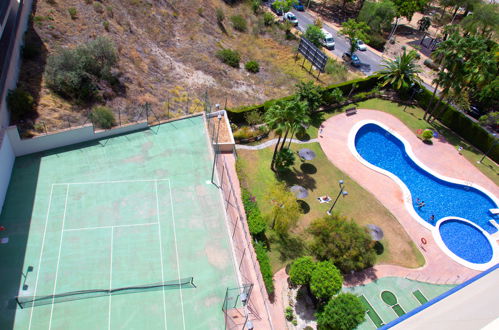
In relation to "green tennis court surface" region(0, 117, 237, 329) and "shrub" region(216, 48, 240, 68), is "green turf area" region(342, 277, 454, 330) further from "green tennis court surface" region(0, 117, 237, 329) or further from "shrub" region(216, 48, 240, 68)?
"shrub" region(216, 48, 240, 68)

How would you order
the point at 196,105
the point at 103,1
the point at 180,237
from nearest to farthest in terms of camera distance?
the point at 180,237 < the point at 196,105 < the point at 103,1

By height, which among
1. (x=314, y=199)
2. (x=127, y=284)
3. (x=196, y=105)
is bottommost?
(x=127, y=284)


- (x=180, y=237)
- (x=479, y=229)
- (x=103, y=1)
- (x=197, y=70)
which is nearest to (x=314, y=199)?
(x=180, y=237)

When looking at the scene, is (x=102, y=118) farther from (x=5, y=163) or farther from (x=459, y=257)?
(x=459, y=257)

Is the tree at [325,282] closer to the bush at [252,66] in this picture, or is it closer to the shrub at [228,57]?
the bush at [252,66]

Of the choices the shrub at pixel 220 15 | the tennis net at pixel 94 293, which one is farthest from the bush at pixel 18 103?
the shrub at pixel 220 15

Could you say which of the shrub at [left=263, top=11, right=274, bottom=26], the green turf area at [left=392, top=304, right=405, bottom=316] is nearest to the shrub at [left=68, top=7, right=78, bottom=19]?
the shrub at [left=263, top=11, right=274, bottom=26]

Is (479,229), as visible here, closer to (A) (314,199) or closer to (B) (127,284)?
(A) (314,199)

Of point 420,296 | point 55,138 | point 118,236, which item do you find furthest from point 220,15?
point 420,296
